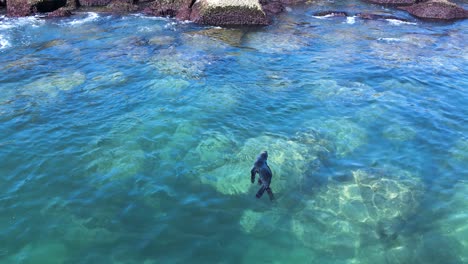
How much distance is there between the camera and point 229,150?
12.3m

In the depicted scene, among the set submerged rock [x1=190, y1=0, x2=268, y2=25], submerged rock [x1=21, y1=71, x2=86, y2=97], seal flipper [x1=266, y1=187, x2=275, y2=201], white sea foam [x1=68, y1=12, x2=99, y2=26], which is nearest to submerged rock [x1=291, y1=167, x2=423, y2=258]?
seal flipper [x1=266, y1=187, x2=275, y2=201]

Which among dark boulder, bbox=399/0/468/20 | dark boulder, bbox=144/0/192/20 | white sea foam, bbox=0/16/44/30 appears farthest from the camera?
dark boulder, bbox=399/0/468/20

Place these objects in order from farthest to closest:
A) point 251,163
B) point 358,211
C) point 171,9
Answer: point 171,9
point 251,163
point 358,211

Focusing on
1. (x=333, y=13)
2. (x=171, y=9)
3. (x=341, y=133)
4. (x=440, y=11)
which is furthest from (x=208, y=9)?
(x=440, y=11)

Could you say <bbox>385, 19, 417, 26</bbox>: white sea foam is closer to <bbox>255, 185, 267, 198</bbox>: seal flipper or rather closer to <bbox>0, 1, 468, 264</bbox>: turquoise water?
<bbox>0, 1, 468, 264</bbox>: turquoise water

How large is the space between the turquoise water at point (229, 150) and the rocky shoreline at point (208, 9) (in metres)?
3.21

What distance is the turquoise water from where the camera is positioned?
30.4 ft

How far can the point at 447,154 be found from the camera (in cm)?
1243

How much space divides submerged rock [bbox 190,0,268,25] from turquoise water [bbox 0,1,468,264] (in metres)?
3.03

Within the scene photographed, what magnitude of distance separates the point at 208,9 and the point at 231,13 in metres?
1.36

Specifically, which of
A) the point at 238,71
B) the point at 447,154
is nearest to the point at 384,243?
the point at 447,154

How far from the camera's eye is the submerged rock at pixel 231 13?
78.0 feet

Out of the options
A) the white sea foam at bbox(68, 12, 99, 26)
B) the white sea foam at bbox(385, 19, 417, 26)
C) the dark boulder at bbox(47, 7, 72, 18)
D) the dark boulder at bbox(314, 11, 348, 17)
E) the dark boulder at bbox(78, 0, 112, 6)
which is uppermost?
the dark boulder at bbox(78, 0, 112, 6)

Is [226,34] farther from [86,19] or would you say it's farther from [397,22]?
[397,22]
